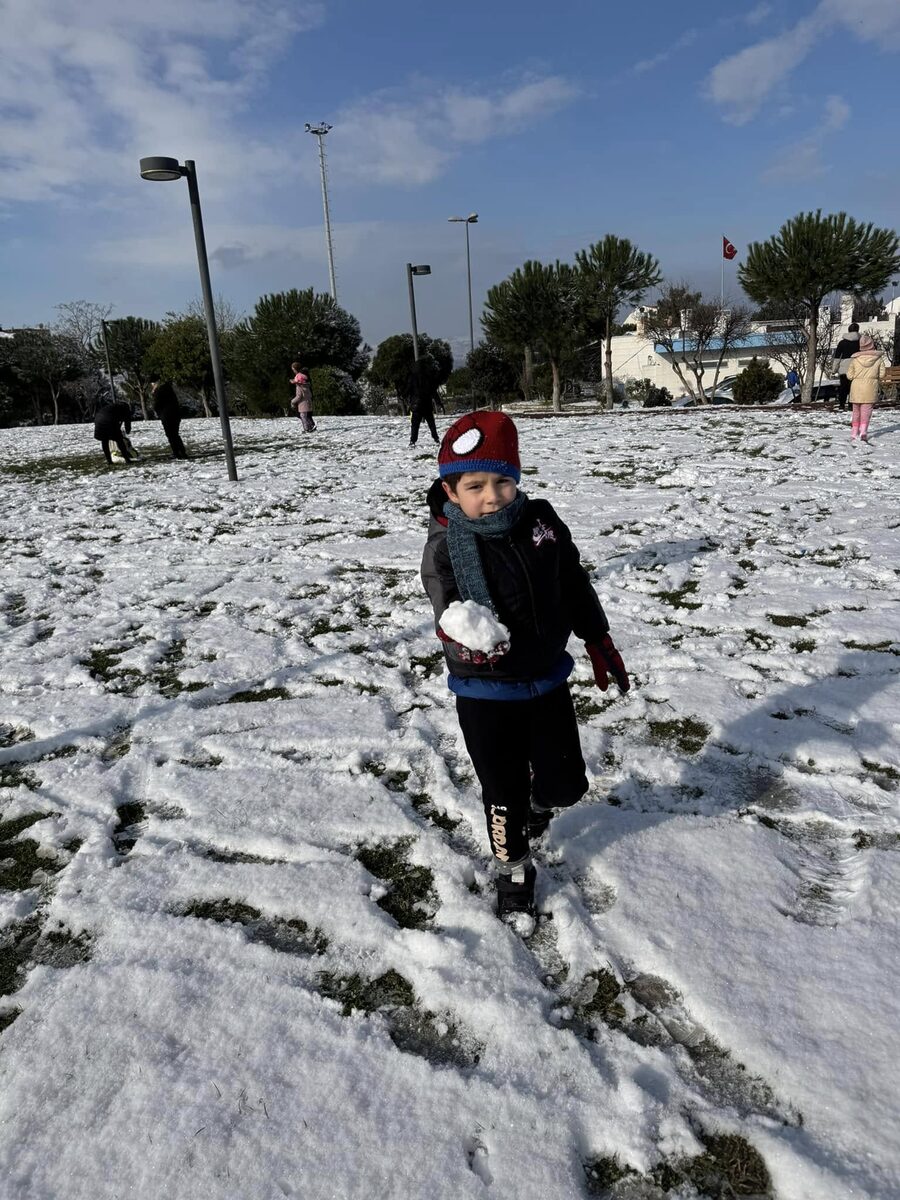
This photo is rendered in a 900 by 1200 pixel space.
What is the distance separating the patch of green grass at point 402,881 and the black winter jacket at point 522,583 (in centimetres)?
79

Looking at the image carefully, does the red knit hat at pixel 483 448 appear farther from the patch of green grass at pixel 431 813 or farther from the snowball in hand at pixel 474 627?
the patch of green grass at pixel 431 813

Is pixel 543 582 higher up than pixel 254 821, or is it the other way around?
pixel 543 582

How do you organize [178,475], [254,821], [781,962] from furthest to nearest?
[178,475], [254,821], [781,962]

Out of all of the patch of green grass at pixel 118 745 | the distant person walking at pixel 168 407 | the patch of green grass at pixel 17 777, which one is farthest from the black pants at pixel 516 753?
the distant person walking at pixel 168 407

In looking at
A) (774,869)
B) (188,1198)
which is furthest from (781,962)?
(188,1198)

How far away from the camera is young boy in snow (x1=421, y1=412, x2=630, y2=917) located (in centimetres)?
204

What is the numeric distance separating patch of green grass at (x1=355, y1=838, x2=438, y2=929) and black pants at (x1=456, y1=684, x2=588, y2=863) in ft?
1.01

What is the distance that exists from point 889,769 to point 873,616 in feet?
6.03

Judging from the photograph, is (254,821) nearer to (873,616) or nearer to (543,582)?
(543,582)

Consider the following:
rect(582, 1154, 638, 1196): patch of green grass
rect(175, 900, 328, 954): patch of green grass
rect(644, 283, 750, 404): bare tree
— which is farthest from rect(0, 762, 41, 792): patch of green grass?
rect(644, 283, 750, 404): bare tree

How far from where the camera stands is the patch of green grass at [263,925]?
2.18m

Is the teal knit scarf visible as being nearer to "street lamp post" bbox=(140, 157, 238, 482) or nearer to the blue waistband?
the blue waistband

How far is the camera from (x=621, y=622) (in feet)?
15.0

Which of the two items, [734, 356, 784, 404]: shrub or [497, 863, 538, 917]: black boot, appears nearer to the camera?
[497, 863, 538, 917]: black boot
